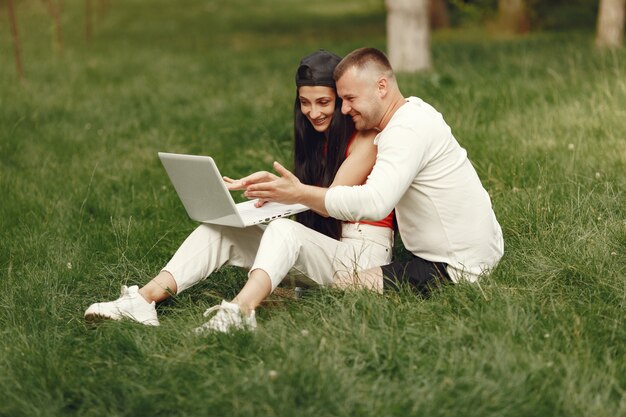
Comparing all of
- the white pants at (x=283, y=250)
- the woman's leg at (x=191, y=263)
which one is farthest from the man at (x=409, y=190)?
the woman's leg at (x=191, y=263)

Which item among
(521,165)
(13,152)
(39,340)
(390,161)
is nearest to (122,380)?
(39,340)

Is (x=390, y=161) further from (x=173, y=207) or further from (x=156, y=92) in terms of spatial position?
(x=156, y=92)

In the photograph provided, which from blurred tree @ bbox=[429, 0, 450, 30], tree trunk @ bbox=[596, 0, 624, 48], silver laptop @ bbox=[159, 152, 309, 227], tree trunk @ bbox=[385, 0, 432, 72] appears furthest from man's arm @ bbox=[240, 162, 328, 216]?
blurred tree @ bbox=[429, 0, 450, 30]

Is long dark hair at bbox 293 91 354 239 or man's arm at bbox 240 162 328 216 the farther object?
long dark hair at bbox 293 91 354 239

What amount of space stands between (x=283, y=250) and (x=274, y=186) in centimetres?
27

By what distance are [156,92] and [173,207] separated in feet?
12.7

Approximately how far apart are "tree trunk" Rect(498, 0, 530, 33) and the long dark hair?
12461 millimetres

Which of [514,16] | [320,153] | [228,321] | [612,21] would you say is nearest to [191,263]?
[228,321]

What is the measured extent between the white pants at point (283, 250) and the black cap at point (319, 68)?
2.12 ft

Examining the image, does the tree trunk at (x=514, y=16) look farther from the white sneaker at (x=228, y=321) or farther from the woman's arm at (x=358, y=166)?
the white sneaker at (x=228, y=321)

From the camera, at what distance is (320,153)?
4164 millimetres

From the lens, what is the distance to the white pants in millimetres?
3619

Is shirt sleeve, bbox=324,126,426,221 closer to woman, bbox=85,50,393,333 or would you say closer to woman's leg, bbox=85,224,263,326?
woman, bbox=85,50,393,333

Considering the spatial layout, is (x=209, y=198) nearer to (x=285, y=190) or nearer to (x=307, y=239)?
(x=285, y=190)
